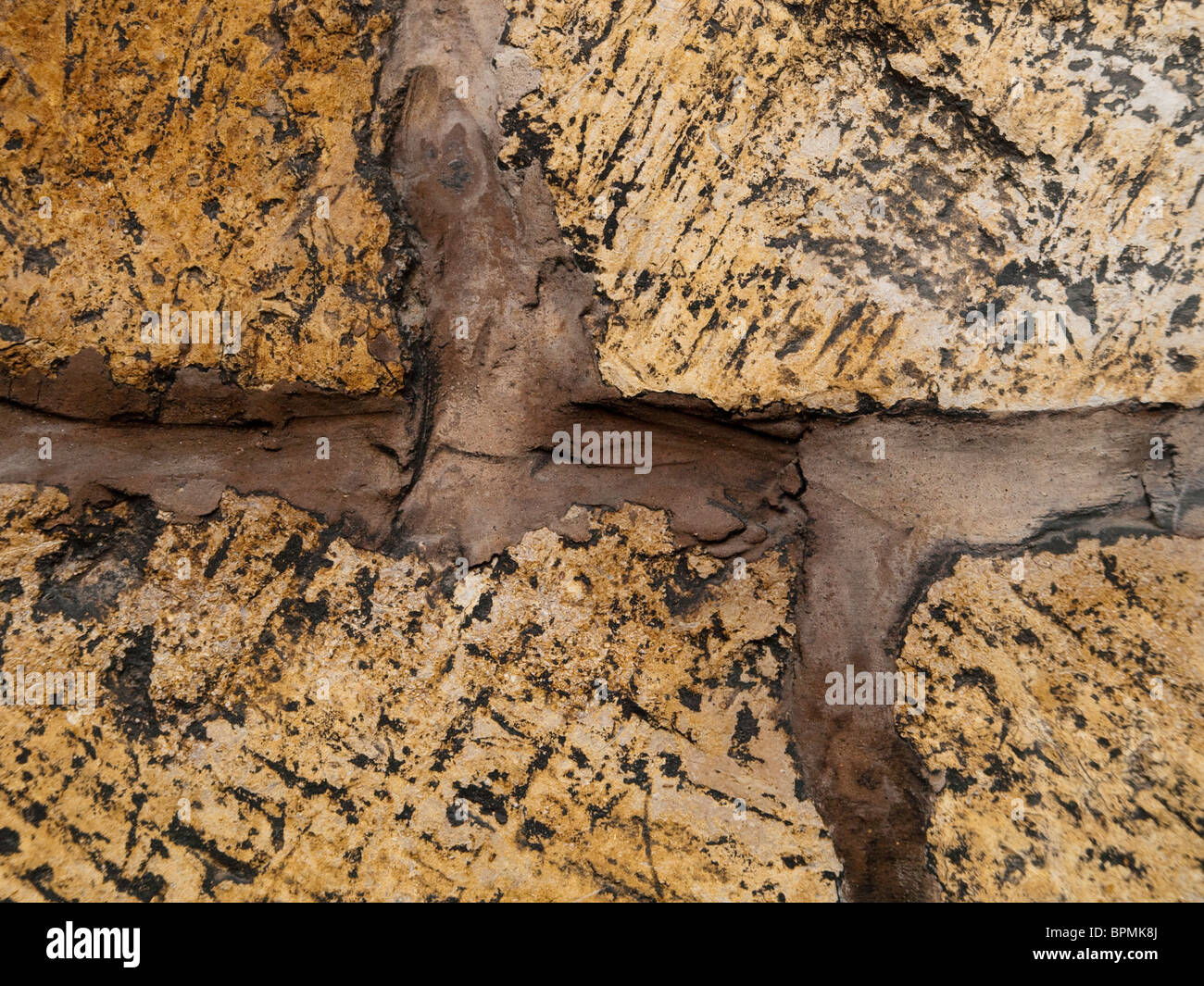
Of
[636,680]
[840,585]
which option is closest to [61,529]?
[636,680]

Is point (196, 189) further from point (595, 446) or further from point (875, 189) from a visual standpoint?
point (875, 189)

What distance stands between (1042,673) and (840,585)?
380mm

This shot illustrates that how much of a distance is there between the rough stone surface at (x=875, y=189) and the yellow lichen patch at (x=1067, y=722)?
34cm

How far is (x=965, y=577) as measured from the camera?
5.06ft

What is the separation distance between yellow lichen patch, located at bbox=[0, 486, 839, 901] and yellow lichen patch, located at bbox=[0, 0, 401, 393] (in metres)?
0.37

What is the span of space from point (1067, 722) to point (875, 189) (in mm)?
1024

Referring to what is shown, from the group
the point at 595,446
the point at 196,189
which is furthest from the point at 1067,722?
the point at 196,189

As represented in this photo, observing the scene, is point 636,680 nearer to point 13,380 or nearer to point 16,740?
point 16,740

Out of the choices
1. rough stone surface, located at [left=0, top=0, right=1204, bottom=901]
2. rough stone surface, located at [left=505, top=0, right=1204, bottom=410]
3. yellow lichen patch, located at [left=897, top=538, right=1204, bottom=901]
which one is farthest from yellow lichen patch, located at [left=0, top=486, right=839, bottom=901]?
rough stone surface, located at [left=505, top=0, right=1204, bottom=410]

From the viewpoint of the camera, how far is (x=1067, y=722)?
4.83 ft

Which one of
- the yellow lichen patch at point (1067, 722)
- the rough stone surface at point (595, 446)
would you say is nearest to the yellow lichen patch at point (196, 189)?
the rough stone surface at point (595, 446)

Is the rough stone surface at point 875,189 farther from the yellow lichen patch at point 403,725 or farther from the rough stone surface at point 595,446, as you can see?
the yellow lichen patch at point 403,725

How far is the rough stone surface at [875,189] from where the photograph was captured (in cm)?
146

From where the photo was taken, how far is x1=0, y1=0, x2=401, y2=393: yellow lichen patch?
157cm
